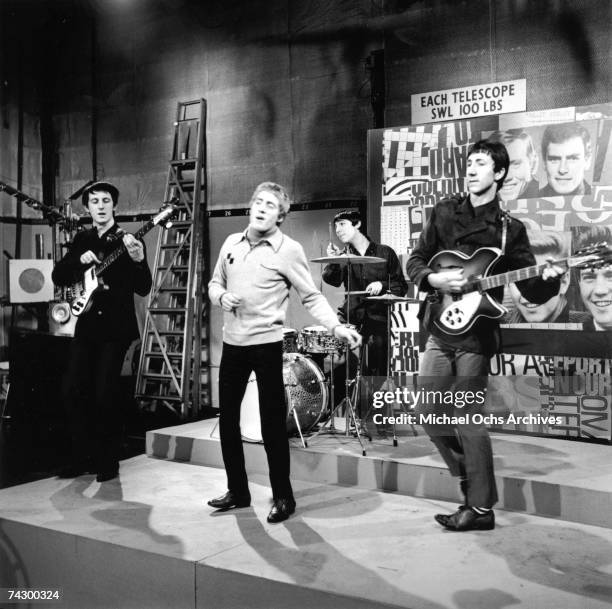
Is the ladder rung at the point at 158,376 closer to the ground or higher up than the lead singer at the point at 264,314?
closer to the ground

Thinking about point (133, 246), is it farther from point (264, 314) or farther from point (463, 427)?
point (463, 427)

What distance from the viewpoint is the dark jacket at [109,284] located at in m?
3.85

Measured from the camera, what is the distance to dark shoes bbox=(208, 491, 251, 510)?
337 centimetres

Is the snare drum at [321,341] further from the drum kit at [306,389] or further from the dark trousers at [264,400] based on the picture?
the dark trousers at [264,400]

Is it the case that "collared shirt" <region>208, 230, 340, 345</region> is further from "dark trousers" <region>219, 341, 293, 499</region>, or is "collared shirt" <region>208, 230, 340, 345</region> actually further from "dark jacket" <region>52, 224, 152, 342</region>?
"dark jacket" <region>52, 224, 152, 342</region>

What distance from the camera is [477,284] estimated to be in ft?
10.0

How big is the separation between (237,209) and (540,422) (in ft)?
10.00

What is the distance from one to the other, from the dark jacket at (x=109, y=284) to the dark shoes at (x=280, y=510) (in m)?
1.33

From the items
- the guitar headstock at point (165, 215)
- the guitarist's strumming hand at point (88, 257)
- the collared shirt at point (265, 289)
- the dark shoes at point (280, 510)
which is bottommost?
the dark shoes at point (280, 510)

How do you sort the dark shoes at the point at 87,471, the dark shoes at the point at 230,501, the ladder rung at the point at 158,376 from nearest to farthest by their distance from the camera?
1. the dark shoes at the point at 230,501
2. the dark shoes at the point at 87,471
3. the ladder rung at the point at 158,376

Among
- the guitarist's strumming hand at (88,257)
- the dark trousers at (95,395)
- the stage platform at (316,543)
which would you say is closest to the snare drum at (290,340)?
the stage platform at (316,543)

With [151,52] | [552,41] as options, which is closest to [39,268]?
[151,52]

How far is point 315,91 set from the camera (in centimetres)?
544

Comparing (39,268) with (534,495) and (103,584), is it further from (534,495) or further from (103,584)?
(534,495)
